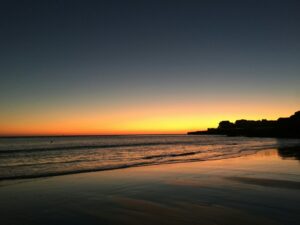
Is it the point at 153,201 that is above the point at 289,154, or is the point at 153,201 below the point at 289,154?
below

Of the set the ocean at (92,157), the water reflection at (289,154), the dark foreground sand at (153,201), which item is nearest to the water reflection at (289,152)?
the water reflection at (289,154)

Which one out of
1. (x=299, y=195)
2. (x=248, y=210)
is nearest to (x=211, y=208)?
(x=248, y=210)

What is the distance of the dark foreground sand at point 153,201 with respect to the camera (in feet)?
25.7

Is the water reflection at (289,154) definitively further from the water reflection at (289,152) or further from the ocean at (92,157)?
the ocean at (92,157)

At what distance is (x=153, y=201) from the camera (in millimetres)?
10109

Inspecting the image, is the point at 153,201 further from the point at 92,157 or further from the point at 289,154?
the point at 289,154

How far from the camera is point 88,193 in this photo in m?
11.8

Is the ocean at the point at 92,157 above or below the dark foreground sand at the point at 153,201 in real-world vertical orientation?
above

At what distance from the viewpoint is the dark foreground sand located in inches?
308

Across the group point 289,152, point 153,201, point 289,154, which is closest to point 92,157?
point 289,154

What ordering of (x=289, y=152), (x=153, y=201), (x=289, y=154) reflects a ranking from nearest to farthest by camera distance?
(x=153, y=201), (x=289, y=154), (x=289, y=152)

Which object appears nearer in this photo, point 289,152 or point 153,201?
point 153,201

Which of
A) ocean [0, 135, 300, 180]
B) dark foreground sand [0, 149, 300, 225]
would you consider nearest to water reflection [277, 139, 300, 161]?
ocean [0, 135, 300, 180]

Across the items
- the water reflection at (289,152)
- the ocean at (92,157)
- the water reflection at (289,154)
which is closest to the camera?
the ocean at (92,157)
